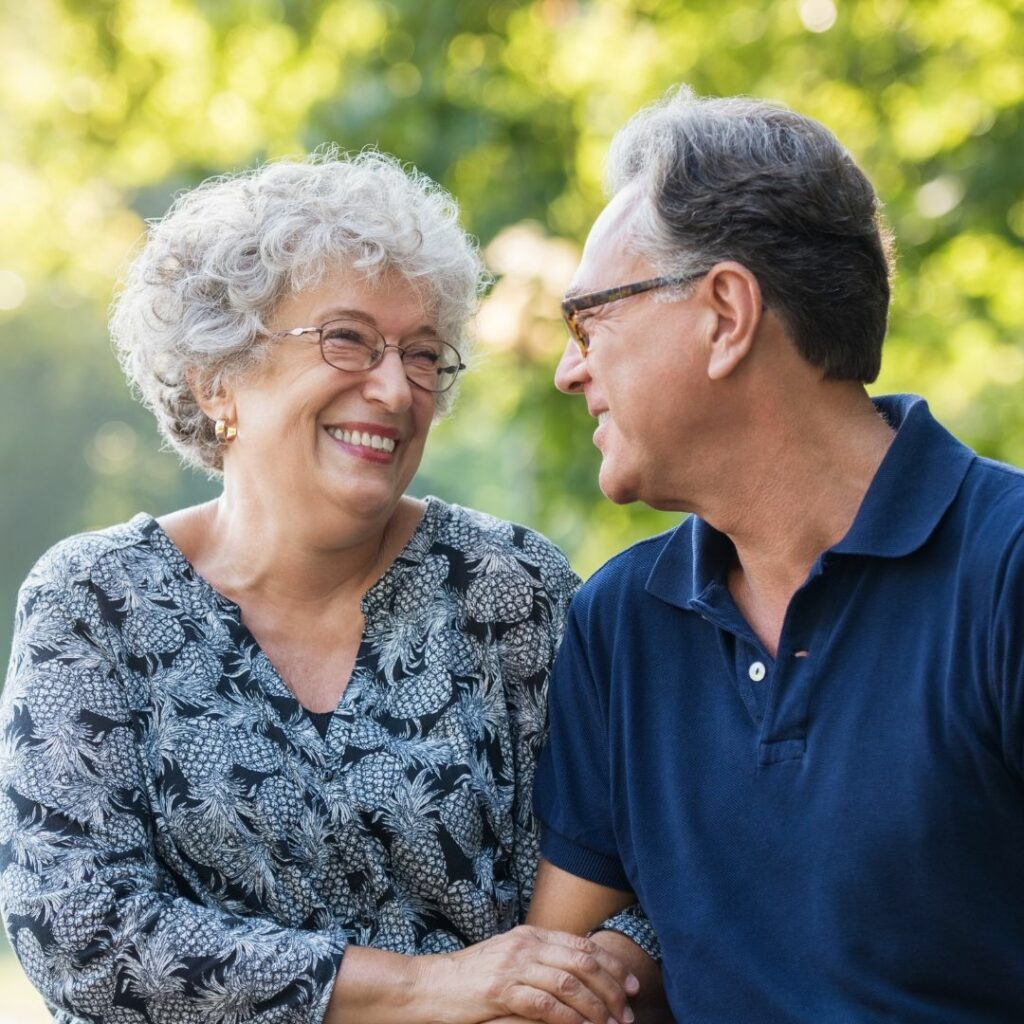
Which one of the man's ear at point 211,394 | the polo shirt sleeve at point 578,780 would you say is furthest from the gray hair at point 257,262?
the polo shirt sleeve at point 578,780

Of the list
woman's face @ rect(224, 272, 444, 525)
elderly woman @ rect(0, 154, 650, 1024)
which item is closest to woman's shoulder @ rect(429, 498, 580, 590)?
elderly woman @ rect(0, 154, 650, 1024)

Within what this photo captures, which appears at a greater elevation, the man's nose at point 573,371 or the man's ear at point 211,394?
the man's nose at point 573,371

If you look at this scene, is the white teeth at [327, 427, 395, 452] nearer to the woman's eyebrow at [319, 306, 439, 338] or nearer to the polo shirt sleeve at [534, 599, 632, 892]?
the woman's eyebrow at [319, 306, 439, 338]

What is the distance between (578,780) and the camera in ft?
8.21

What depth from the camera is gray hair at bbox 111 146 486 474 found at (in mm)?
2613

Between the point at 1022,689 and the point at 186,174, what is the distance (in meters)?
4.34

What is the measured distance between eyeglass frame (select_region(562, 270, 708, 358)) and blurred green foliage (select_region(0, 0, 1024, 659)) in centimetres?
240

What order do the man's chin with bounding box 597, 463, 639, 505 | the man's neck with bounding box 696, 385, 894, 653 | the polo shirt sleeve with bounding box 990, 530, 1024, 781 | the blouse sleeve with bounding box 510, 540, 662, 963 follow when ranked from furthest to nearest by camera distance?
the blouse sleeve with bounding box 510, 540, 662, 963 → the man's chin with bounding box 597, 463, 639, 505 → the man's neck with bounding box 696, 385, 894, 653 → the polo shirt sleeve with bounding box 990, 530, 1024, 781

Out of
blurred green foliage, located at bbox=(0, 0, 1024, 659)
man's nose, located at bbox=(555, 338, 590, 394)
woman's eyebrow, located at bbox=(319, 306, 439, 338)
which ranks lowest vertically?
man's nose, located at bbox=(555, 338, 590, 394)

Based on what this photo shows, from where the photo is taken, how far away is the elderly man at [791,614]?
77.2 inches

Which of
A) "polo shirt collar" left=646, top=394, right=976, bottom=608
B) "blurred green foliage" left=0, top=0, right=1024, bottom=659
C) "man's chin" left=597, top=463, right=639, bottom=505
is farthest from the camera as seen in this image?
"blurred green foliage" left=0, top=0, right=1024, bottom=659

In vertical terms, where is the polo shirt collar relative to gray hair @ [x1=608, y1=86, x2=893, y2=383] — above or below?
below

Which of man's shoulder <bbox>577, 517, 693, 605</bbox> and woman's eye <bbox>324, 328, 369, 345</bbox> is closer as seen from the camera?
man's shoulder <bbox>577, 517, 693, 605</bbox>

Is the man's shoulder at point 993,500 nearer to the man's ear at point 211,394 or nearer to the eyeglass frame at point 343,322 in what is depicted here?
the eyeglass frame at point 343,322
